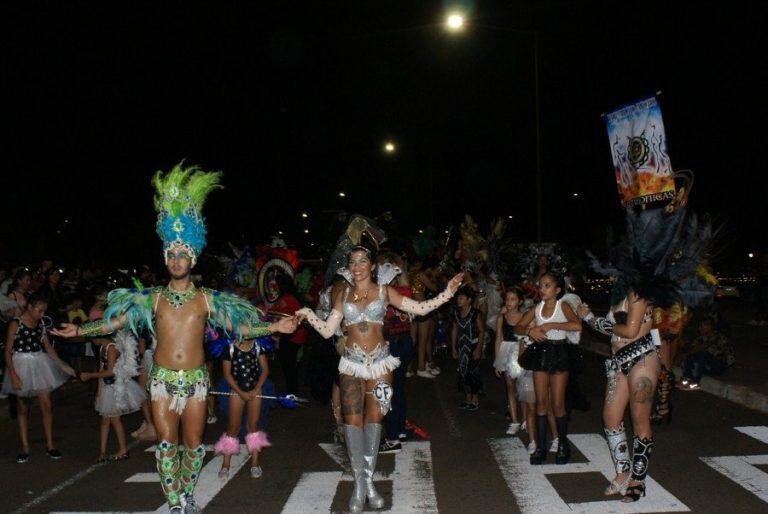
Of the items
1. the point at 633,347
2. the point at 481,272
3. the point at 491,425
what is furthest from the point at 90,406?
the point at 633,347

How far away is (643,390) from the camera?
623cm

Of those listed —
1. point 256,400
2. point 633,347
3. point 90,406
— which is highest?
point 633,347

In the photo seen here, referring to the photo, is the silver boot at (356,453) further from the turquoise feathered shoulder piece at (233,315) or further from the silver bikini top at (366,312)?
the turquoise feathered shoulder piece at (233,315)

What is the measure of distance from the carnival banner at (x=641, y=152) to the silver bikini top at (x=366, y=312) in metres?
10.9

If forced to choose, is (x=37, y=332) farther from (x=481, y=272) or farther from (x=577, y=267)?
(x=481, y=272)

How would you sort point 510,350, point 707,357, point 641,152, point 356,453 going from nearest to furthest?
1. point 356,453
2. point 510,350
3. point 707,357
4. point 641,152

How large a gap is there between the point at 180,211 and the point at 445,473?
3.50 metres

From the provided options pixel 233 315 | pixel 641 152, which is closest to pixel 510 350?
pixel 233 315

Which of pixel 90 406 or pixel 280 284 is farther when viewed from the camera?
pixel 90 406

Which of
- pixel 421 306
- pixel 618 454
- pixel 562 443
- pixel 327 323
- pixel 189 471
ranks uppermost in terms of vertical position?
pixel 421 306

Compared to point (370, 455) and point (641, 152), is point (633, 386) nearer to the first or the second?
point (370, 455)

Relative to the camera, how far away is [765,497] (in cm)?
623

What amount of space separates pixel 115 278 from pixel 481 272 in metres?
11.6

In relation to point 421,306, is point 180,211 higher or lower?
higher
